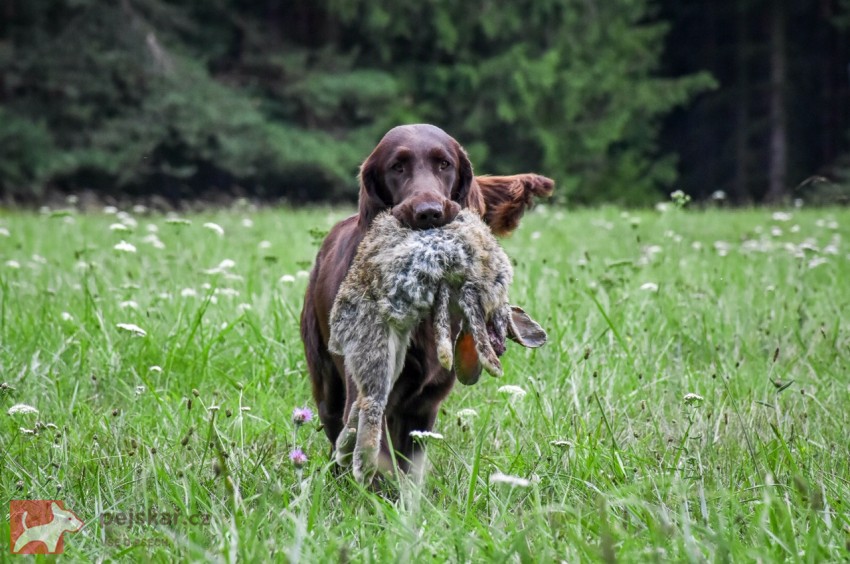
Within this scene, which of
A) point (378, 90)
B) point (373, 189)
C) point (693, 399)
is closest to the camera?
point (693, 399)

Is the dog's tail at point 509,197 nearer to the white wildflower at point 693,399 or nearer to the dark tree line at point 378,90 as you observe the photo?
the white wildflower at point 693,399

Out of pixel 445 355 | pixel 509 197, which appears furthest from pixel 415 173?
pixel 445 355

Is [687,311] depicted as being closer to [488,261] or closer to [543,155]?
[488,261]

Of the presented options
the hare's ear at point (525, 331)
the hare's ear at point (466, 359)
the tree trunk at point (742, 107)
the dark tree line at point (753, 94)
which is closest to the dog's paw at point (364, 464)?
the hare's ear at point (466, 359)

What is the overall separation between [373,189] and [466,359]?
98 centimetres

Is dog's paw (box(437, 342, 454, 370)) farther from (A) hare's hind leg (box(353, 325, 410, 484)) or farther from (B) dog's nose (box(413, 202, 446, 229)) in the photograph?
(B) dog's nose (box(413, 202, 446, 229))

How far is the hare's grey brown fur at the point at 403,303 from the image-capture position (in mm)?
2100

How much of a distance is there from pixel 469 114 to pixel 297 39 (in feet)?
12.4

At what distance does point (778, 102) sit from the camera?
20281 mm

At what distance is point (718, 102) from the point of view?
22609mm

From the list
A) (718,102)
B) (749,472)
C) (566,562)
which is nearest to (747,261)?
(749,472)

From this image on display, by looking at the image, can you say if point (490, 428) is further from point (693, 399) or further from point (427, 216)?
point (427, 216)

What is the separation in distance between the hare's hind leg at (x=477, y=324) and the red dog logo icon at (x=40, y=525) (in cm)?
99

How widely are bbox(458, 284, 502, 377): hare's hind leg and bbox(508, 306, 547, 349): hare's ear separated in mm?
96
